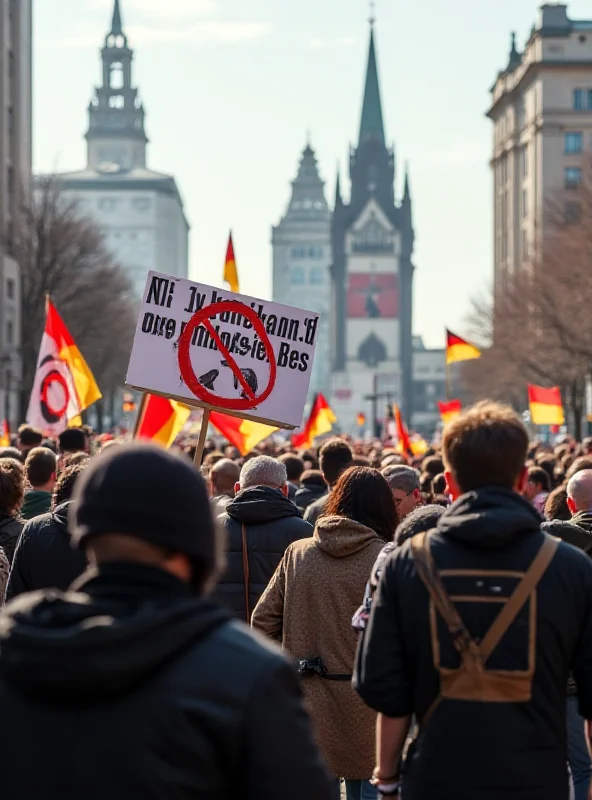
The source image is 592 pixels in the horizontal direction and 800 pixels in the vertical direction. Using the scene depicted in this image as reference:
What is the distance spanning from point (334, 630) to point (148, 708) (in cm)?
362

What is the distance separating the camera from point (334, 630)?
6.20m

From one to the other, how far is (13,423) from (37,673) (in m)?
53.6

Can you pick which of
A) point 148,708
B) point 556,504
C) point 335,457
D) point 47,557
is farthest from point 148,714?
point 335,457

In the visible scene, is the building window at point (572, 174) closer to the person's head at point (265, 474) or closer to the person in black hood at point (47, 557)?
the person's head at point (265, 474)

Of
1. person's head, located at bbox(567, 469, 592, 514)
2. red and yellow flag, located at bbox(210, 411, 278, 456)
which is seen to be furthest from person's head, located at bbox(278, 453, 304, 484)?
person's head, located at bbox(567, 469, 592, 514)

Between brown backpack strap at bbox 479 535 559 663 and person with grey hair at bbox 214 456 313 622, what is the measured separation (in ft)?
10.3

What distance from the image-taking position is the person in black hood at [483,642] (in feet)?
12.8

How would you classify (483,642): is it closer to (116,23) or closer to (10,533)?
(10,533)

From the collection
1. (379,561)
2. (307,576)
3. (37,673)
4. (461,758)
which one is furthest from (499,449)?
(307,576)

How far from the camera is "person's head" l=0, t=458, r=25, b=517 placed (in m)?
7.66

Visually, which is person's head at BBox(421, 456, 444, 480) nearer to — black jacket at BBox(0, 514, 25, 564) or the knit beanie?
black jacket at BBox(0, 514, 25, 564)

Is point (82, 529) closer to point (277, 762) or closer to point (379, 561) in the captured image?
point (277, 762)

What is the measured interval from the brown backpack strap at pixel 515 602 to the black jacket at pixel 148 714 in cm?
132

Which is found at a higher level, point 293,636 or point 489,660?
point 489,660
